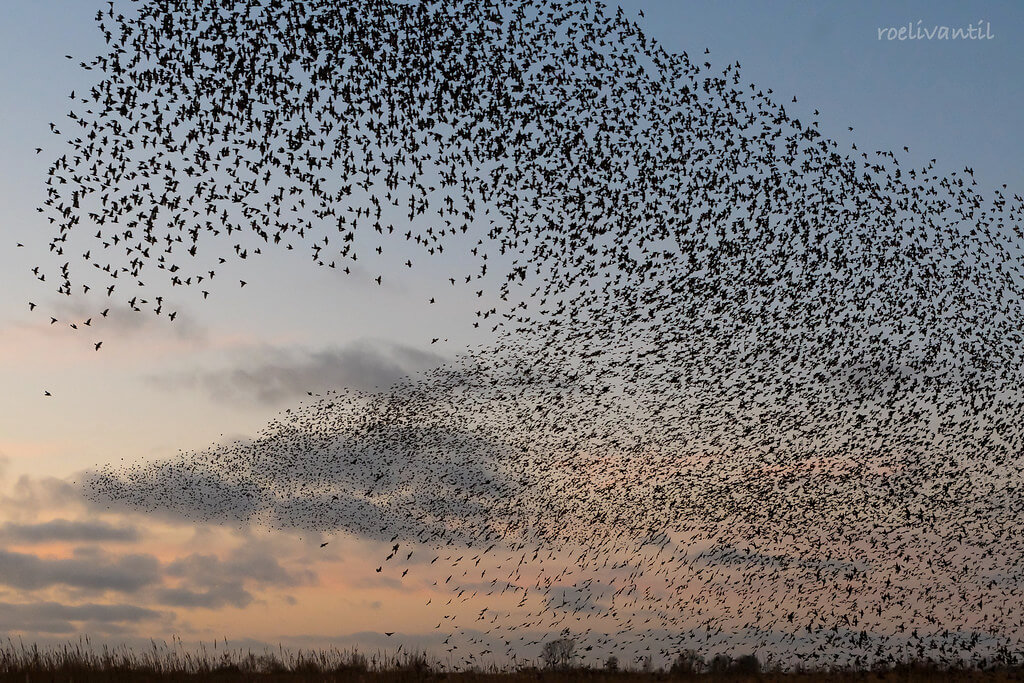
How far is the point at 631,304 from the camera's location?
77.3ft

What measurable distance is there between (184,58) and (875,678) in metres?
18.2

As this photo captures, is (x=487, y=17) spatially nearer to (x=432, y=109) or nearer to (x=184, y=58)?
(x=432, y=109)

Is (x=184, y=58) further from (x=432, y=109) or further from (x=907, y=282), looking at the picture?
(x=907, y=282)

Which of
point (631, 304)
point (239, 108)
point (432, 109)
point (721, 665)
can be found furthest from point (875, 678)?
point (239, 108)

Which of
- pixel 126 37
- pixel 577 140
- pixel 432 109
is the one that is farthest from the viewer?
pixel 577 140

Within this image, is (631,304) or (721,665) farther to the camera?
(631,304)

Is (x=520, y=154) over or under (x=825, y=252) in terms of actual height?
over

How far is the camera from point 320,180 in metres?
19.6

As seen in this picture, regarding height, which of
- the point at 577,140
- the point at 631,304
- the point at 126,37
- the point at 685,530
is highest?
the point at 126,37

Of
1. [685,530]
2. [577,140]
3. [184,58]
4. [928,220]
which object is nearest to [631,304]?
[577,140]

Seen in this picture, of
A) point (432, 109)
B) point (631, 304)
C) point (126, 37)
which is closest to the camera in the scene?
point (126, 37)

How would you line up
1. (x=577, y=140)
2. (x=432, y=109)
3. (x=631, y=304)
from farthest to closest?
1. (x=631, y=304)
2. (x=577, y=140)
3. (x=432, y=109)

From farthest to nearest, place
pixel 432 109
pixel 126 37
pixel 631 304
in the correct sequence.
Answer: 1. pixel 631 304
2. pixel 432 109
3. pixel 126 37

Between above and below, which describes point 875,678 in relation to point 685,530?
below
